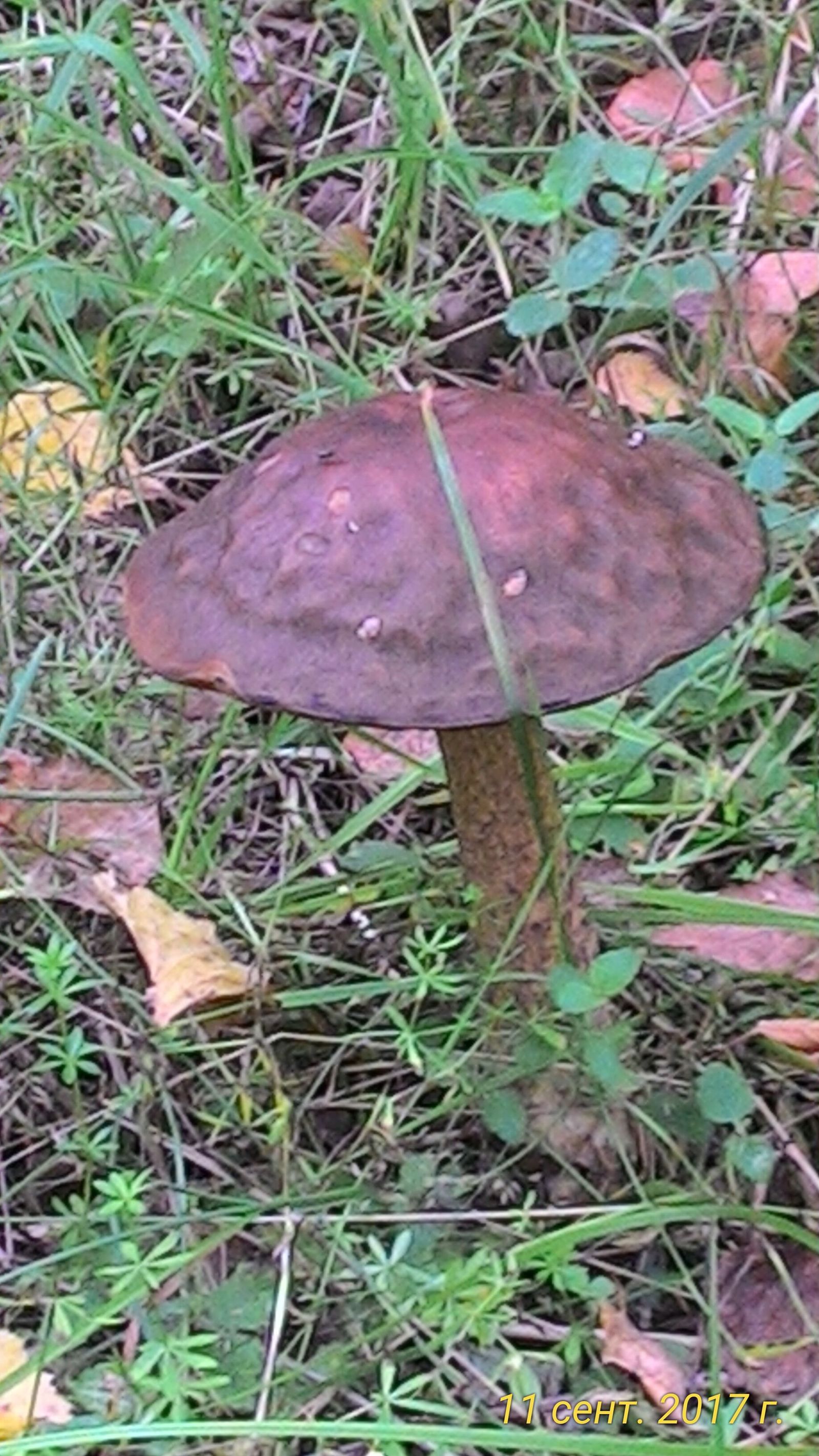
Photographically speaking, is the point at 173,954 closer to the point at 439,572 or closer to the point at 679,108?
the point at 439,572

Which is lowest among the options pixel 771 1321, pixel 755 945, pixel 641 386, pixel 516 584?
pixel 771 1321

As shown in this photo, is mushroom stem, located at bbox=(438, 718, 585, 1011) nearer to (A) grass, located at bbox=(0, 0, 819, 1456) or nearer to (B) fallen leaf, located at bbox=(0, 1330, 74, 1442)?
(A) grass, located at bbox=(0, 0, 819, 1456)

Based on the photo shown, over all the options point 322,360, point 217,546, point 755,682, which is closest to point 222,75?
point 322,360

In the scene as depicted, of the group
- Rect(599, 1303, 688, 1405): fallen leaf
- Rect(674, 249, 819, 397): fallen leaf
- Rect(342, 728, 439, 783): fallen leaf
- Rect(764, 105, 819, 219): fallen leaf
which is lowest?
Rect(599, 1303, 688, 1405): fallen leaf

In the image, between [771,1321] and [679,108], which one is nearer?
[771,1321]

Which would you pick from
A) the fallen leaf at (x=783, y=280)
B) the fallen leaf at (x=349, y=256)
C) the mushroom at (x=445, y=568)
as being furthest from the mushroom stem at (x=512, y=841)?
the fallen leaf at (x=349, y=256)

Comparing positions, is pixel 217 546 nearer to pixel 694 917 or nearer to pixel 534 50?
pixel 694 917

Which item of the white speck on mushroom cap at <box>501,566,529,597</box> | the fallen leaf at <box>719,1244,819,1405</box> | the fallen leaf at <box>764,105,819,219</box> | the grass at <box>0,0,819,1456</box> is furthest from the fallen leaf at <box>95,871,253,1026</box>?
the fallen leaf at <box>764,105,819,219</box>

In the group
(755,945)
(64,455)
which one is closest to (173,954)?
(755,945)
